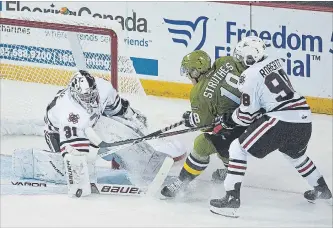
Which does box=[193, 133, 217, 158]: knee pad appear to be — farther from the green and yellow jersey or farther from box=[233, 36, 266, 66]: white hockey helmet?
box=[233, 36, 266, 66]: white hockey helmet

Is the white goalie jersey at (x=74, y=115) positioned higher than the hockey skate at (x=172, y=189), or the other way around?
the white goalie jersey at (x=74, y=115)

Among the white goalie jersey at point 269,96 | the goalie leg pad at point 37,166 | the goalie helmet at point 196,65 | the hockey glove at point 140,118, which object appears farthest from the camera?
the hockey glove at point 140,118

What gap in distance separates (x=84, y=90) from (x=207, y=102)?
55 centimetres

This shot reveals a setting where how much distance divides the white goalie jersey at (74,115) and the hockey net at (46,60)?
12cm

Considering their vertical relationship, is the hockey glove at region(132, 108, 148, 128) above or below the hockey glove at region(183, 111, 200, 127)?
below

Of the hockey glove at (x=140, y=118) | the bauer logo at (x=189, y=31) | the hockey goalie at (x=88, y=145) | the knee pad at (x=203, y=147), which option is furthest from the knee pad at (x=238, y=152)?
the bauer logo at (x=189, y=31)

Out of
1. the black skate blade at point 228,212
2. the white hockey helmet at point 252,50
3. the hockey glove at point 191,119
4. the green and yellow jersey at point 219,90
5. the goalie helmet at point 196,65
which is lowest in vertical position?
the black skate blade at point 228,212

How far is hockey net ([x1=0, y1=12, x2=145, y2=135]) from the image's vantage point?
5.97m

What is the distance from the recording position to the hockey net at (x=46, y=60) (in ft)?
19.6

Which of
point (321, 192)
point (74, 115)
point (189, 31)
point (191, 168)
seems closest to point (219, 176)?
point (191, 168)

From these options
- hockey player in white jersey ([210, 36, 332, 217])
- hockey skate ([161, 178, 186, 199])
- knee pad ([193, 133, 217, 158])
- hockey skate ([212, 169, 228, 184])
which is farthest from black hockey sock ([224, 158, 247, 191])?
hockey skate ([212, 169, 228, 184])

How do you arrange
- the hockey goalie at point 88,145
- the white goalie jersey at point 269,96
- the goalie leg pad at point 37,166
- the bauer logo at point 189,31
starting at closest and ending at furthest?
the white goalie jersey at point 269,96
the hockey goalie at point 88,145
the goalie leg pad at point 37,166
the bauer logo at point 189,31

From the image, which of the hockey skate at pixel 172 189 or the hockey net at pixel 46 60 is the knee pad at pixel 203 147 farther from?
the hockey net at pixel 46 60

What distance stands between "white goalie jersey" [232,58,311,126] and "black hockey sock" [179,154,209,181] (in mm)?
354
